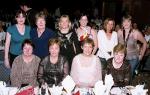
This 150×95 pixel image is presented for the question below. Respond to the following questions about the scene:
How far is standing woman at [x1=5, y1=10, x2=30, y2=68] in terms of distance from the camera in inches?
214

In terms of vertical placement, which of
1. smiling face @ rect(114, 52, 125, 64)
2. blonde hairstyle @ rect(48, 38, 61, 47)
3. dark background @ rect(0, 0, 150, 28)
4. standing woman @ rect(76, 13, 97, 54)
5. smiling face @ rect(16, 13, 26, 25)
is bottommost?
smiling face @ rect(114, 52, 125, 64)

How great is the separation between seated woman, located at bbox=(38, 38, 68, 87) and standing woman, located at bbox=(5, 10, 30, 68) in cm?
63

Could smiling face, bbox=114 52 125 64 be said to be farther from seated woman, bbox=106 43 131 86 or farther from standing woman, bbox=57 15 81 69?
standing woman, bbox=57 15 81 69

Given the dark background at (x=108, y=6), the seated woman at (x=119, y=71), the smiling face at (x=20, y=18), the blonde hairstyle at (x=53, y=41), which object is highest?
the dark background at (x=108, y=6)

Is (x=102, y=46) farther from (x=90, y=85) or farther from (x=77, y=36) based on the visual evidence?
(x=90, y=85)

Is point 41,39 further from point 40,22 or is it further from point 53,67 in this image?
point 53,67

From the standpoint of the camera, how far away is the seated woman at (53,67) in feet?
16.4

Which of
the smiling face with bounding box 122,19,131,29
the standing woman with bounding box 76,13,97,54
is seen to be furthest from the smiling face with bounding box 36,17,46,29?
the smiling face with bounding box 122,19,131,29

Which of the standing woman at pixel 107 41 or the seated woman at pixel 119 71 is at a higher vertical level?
the standing woman at pixel 107 41

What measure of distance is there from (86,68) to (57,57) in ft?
1.34

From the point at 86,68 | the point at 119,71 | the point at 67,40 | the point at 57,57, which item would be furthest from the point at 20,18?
the point at 119,71

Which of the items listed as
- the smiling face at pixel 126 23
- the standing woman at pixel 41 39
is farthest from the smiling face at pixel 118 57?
the smiling face at pixel 126 23

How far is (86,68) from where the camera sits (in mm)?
5051

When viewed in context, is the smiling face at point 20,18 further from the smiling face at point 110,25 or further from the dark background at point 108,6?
the dark background at point 108,6
